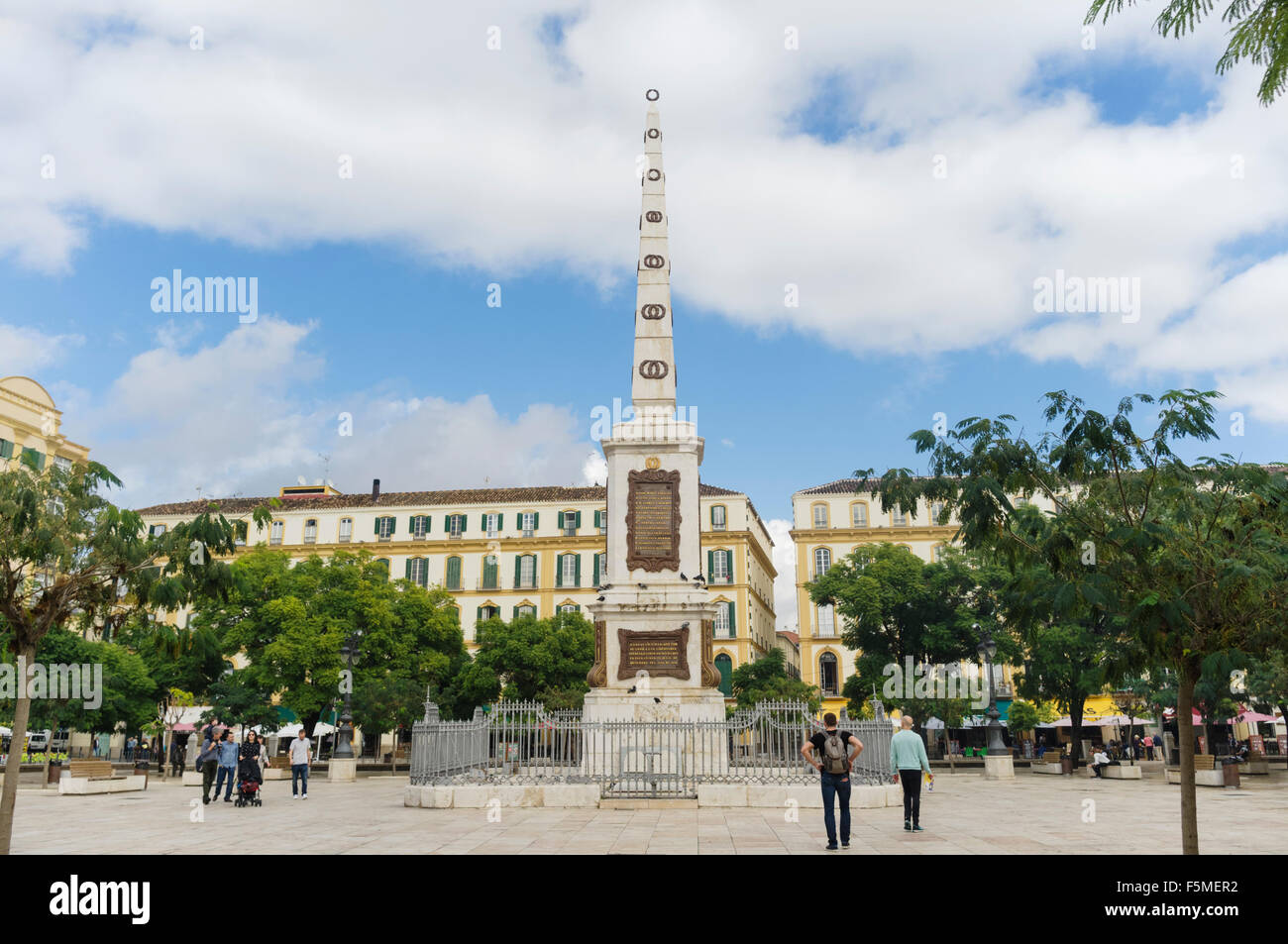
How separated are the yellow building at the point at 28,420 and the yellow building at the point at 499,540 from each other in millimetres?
13791

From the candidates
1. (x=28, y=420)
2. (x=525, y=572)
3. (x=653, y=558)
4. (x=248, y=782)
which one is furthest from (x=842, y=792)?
(x=525, y=572)

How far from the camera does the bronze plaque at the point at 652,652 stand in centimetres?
2106

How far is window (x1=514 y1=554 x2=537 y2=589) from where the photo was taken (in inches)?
2452

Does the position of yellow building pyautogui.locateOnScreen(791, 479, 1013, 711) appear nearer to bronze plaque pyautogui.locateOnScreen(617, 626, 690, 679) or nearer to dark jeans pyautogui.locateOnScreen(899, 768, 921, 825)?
bronze plaque pyautogui.locateOnScreen(617, 626, 690, 679)

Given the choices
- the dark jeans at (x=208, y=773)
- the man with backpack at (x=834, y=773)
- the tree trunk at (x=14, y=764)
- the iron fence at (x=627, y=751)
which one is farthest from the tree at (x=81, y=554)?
the dark jeans at (x=208, y=773)

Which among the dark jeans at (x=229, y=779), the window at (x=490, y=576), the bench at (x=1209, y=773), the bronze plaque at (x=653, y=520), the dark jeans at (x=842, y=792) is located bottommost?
the bench at (x=1209, y=773)

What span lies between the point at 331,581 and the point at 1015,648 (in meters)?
29.4

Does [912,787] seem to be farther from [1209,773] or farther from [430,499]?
[430,499]

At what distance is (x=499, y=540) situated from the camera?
62.7 meters

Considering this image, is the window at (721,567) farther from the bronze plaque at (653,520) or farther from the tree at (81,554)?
the tree at (81,554)

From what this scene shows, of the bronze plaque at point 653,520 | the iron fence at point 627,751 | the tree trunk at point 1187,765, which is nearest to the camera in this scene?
the tree trunk at point 1187,765

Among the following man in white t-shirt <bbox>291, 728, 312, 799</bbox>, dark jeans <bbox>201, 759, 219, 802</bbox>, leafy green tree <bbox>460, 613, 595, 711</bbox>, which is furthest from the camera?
leafy green tree <bbox>460, 613, 595, 711</bbox>

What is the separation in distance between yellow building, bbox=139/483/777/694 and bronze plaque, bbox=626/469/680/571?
38848 millimetres

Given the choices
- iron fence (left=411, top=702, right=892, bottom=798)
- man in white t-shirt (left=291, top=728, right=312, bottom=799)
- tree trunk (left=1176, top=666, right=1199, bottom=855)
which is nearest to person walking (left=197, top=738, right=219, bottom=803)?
man in white t-shirt (left=291, top=728, right=312, bottom=799)
